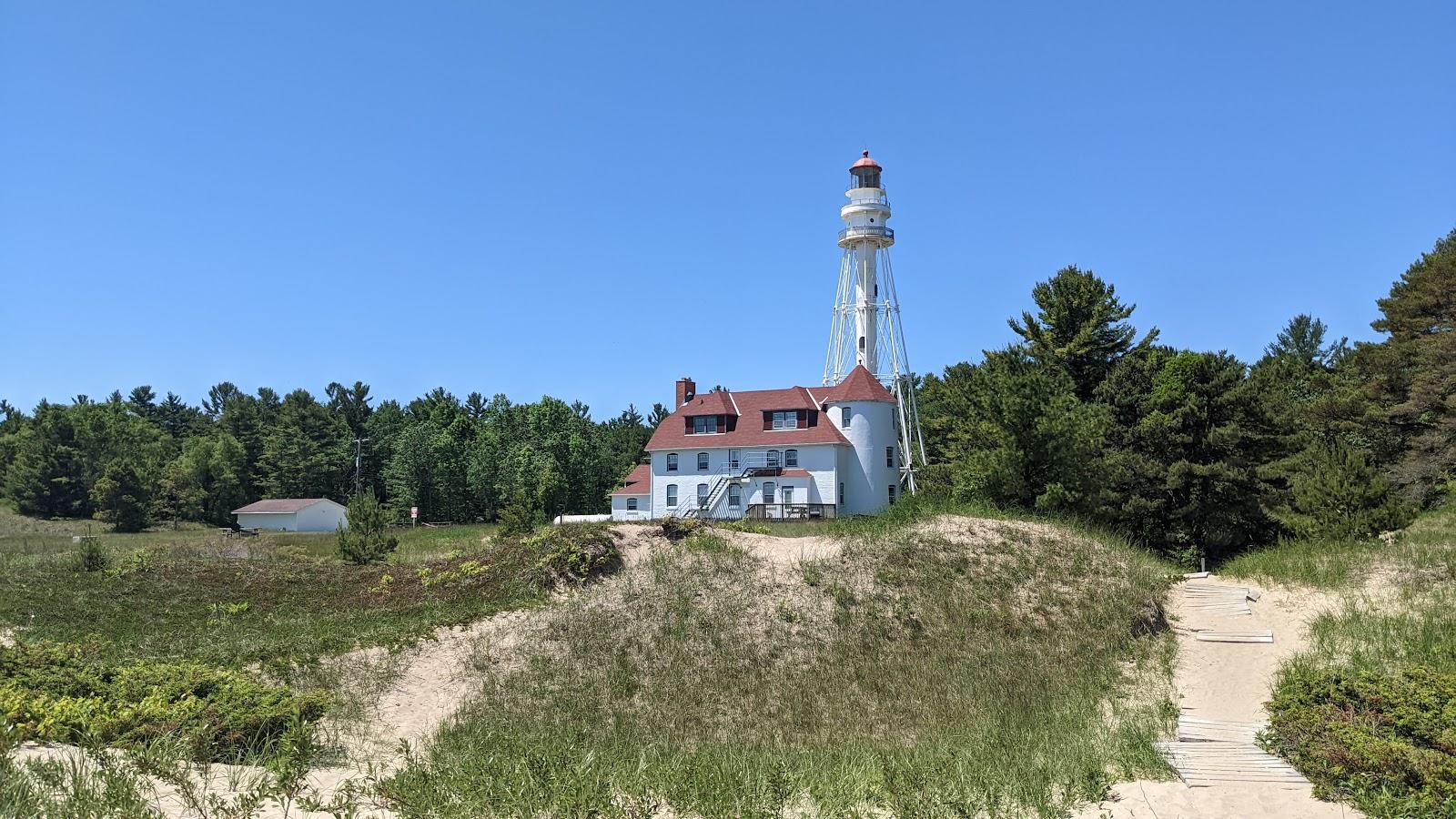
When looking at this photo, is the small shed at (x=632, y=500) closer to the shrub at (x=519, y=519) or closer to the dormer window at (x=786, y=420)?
the dormer window at (x=786, y=420)

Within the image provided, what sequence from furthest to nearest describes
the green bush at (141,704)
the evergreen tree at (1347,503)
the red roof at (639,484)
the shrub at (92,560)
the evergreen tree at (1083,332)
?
the red roof at (639,484) → the evergreen tree at (1083,332) → the shrub at (92,560) → the evergreen tree at (1347,503) → the green bush at (141,704)

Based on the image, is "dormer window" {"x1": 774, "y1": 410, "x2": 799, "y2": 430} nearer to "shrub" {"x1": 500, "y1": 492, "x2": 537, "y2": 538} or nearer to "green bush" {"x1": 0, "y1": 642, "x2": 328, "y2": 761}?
"shrub" {"x1": 500, "y1": 492, "x2": 537, "y2": 538}

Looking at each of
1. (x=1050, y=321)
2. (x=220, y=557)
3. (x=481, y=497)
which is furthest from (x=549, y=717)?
(x=481, y=497)

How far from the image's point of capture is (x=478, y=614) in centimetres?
2097

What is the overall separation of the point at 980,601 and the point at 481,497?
64.5 m

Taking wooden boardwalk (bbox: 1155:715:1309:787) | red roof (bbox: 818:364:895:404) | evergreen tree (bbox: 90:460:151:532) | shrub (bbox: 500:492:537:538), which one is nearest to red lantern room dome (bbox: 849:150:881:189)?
red roof (bbox: 818:364:895:404)

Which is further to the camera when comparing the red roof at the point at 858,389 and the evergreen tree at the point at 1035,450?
the red roof at the point at 858,389

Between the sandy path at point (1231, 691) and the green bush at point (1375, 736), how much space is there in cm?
44

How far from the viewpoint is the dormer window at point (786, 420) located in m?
48.5

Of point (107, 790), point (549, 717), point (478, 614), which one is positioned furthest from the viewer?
point (478, 614)

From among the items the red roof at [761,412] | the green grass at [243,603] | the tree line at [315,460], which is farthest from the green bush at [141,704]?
the tree line at [315,460]

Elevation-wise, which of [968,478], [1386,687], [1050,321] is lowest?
[1386,687]

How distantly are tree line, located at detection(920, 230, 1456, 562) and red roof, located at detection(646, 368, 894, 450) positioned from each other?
18.5ft

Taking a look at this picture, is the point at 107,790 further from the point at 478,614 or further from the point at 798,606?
the point at 798,606
